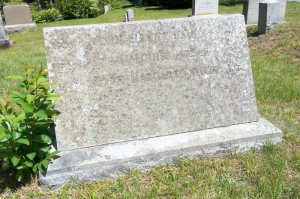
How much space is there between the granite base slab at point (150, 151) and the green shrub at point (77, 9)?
15.6 m

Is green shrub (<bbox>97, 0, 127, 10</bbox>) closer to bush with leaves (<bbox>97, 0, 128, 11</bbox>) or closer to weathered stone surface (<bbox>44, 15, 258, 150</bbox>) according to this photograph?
bush with leaves (<bbox>97, 0, 128, 11</bbox>)

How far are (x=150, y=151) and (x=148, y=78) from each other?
682 mm

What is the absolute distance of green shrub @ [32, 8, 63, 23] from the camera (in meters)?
16.8

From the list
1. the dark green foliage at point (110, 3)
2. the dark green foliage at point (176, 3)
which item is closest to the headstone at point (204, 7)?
the dark green foliage at point (176, 3)

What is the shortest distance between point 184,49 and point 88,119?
3.66ft

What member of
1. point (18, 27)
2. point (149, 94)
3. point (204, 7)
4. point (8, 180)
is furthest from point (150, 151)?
point (18, 27)

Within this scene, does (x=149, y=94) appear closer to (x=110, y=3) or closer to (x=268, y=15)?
(x=268, y=15)

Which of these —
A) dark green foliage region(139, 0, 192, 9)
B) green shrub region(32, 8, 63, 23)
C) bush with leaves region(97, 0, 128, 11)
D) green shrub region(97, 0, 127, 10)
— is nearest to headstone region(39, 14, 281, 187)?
green shrub region(32, 8, 63, 23)

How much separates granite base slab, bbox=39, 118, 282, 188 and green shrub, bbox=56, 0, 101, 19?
615 inches

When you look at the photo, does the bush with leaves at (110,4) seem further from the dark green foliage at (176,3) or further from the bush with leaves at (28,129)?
the bush with leaves at (28,129)

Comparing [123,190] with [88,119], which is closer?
[123,190]

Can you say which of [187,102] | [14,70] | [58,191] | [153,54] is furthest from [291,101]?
[14,70]

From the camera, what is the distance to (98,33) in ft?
9.42

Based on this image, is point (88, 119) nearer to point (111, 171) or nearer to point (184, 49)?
point (111, 171)
